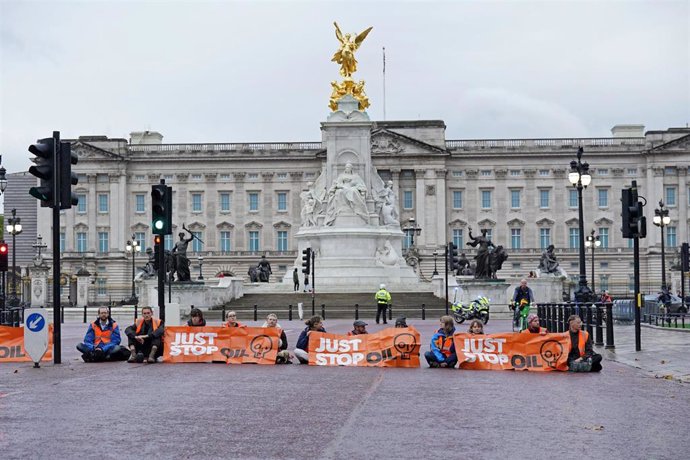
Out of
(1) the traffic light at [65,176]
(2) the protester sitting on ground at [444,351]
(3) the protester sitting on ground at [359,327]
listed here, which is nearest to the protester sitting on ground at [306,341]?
(3) the protester sitting on ground at [359,327]

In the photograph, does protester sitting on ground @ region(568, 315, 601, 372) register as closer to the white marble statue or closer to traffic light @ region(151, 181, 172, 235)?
traffic light @ region(151, 181, 172, 235)

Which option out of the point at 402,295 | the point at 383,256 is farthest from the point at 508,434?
the point at 383,256

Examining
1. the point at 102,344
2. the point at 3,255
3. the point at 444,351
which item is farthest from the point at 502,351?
the point at 3,255

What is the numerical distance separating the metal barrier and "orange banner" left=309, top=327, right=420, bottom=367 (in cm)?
625

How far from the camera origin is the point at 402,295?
207 feet

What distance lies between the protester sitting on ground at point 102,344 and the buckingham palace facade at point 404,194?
90.0m

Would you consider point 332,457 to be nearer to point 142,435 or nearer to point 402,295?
point 142,435

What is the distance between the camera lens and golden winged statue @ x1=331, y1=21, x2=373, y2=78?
7125 cm

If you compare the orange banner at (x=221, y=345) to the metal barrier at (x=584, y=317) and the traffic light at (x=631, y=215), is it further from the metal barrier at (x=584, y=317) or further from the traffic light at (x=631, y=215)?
the traffic light at (x=631, y=215)

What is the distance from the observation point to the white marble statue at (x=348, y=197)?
2694 inches

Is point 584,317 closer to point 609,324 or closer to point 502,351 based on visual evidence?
point 609,324

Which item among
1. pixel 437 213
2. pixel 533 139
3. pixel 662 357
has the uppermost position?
pixel 533 139

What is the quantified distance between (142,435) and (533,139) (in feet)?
351

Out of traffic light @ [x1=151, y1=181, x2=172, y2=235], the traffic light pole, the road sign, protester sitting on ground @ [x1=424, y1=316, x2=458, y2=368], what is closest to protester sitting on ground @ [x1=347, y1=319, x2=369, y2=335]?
protester sitting on ground @ [x1=424, y1=316, x2=458, y2=368]
